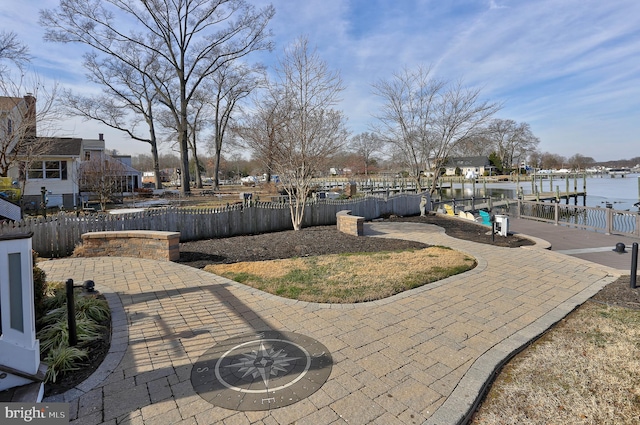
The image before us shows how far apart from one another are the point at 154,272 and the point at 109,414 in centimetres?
424

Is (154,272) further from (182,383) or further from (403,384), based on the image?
(403,384)

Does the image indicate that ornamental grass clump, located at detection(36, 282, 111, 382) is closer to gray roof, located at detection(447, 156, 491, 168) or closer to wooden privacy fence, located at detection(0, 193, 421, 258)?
wooden privacy fence, located at detection(0, 193, 421, 258)

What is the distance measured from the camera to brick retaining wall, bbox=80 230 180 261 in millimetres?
7441

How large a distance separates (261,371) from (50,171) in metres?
25.5

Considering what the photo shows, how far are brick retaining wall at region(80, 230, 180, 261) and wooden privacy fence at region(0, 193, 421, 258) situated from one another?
0.82m

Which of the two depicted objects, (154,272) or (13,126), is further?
(13,126)

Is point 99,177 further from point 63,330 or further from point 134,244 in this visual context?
point 63,330

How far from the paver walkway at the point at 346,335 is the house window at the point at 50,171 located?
63.8 feet

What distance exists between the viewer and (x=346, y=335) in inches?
150

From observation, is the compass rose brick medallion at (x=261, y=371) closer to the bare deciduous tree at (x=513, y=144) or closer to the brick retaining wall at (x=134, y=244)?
the brick retaining wall at (x=134, y=244)

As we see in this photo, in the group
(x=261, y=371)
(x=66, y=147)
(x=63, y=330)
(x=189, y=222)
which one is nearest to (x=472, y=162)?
(x=66, y=147)

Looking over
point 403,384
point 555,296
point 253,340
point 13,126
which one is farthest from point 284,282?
point 13,126

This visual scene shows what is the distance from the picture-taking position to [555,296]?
5.06 m

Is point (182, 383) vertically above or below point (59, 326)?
below
